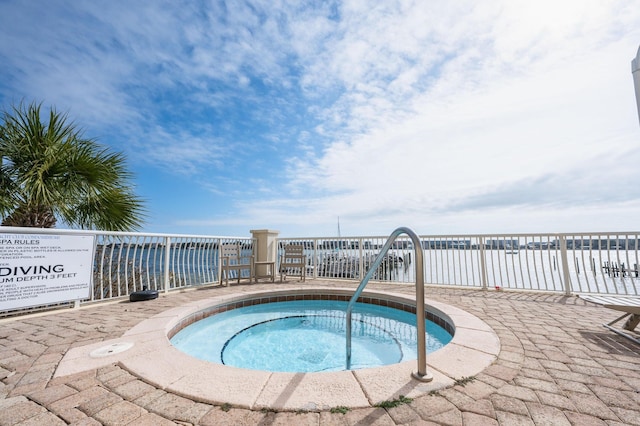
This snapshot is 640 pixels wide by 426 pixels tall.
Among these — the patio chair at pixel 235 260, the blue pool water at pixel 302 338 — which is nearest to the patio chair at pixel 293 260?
the patio chair at pixel 235 260

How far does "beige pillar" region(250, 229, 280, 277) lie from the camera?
7379 millimetres

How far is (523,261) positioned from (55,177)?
9287 mm

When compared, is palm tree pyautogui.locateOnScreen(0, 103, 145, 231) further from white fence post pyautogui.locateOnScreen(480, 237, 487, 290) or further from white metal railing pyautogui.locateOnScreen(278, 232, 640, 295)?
white fence post pyautogui.locateOnScreen(480, 237, 487, 290)

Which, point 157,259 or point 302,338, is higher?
point 157,259

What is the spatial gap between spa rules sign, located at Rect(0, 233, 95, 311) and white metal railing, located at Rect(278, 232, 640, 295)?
A: 5.37 meters

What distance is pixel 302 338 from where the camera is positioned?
3.59 m

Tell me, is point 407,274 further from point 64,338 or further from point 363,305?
point 64,338

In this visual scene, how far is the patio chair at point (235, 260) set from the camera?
19.9ft

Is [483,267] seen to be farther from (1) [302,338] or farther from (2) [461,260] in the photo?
(1) [302,338]

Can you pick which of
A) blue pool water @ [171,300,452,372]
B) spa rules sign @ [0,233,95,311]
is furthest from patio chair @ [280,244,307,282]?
spa rules sign @ [0,233,95,311]

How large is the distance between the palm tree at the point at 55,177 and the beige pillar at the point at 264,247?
3.04 m

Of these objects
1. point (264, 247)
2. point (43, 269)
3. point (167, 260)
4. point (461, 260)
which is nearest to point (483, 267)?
point (461, 260)

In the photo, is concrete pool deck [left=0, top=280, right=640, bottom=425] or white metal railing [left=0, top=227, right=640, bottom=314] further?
white metal railing [left=0, top=227, right=640, bottom=314]

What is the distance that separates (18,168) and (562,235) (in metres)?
10.1
